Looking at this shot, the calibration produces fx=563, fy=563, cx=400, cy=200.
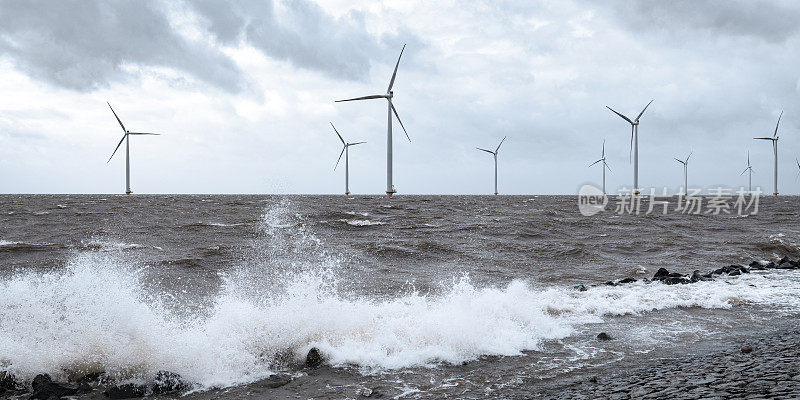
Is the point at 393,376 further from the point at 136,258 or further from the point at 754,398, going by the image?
the point at 136,258

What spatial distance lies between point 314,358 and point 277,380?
0.71m

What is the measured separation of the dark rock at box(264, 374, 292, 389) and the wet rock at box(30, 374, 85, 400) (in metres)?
2.03

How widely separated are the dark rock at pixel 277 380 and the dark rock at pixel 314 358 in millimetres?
450

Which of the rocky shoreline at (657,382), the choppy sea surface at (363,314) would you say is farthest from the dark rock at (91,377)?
the choppy sea surface at (363,314)

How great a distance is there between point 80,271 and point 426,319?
706 centimetres

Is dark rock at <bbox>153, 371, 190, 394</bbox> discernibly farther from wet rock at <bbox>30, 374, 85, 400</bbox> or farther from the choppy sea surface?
wet rock at <bbox>30, 374, 85, 400</bbox>

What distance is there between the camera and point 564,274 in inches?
634

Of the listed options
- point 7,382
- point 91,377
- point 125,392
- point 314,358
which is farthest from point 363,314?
point 7,382

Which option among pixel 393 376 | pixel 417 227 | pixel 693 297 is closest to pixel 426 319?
pixel 393 376

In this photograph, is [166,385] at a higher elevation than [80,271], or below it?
below

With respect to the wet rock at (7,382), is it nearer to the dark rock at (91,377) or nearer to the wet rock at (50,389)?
the wet rock at (50,389)

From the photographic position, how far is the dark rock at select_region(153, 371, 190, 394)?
21.0ft

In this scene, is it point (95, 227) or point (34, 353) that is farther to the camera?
point (95, 227)

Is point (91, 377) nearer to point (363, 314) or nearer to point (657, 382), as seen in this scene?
point (363, 314)
